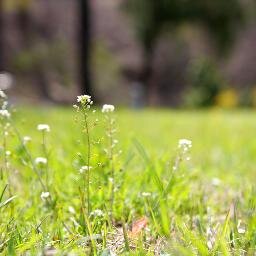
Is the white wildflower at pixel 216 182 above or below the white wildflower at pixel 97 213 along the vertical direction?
below

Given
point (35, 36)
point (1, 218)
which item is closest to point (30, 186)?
point (1, 218)

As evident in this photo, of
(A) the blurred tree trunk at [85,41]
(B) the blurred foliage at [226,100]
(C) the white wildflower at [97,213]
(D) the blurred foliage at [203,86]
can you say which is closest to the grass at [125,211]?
(C) the white wildflower at [97,213]

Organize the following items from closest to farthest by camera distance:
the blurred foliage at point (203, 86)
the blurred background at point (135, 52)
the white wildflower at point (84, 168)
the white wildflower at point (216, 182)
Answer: the white wildflower at point (84, 168)
the white wildflower at point (216, 182)
the blurred background at point (135, 52)
the blurred foliage at point (203, 86)

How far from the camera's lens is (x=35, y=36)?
38594 mm

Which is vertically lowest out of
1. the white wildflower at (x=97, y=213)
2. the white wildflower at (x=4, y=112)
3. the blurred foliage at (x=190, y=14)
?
the white wildflower at (x=97, y=213)

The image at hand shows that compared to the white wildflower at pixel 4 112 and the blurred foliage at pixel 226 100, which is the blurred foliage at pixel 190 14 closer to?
the blurred foliage at pixel 226 100

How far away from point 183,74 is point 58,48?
798cm

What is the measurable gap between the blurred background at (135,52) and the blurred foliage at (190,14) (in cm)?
5

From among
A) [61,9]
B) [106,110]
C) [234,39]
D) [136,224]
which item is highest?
[61,9]

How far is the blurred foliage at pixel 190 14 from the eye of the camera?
29.7 metres

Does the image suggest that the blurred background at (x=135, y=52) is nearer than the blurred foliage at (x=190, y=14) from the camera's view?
No

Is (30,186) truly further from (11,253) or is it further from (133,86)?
(133,86)

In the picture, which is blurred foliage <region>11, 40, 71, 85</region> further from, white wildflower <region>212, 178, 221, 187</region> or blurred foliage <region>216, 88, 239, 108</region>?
white wildflower <region>212, 178, 221, 187</region>

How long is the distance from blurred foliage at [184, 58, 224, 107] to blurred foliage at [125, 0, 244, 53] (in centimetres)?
138
